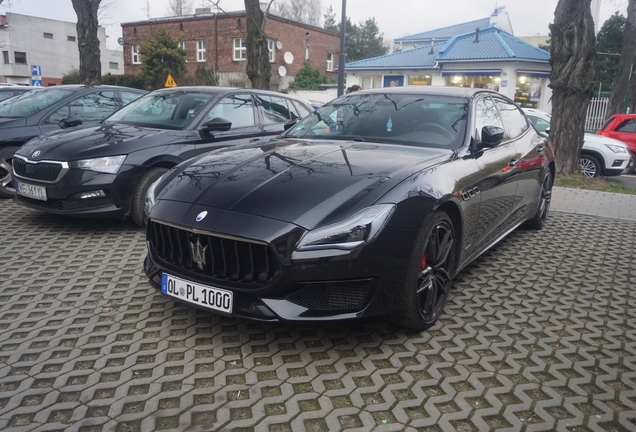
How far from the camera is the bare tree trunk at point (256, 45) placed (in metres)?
13.3

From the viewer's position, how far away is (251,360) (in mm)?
3129

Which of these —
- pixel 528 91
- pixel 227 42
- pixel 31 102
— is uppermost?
pixel 227 42

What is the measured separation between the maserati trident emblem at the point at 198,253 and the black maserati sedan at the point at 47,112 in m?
4.89

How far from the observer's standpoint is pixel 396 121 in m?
4.49

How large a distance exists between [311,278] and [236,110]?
441 centimetres

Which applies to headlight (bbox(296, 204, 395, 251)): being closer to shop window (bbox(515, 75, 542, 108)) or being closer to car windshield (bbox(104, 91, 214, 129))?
car windshield (bbox(104, 91, 214, 129))

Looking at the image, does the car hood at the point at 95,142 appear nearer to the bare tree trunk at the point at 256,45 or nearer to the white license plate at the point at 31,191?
the white license plate at the point at 31,191

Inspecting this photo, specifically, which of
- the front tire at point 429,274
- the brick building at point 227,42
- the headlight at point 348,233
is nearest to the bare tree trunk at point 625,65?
the brick building at point 227,42

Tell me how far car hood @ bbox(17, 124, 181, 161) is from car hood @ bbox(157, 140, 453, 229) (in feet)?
6.30

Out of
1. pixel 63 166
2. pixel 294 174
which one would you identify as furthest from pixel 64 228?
pixel 294 174

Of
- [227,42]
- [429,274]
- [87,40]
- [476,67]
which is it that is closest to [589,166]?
[429,274]

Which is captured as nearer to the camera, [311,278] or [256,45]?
[311,278]

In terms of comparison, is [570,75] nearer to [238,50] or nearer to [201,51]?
[238,50]

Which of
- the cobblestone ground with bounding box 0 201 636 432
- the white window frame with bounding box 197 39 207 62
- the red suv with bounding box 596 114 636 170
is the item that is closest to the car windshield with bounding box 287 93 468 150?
the cobblestone ground with bounding box 0 201 636 432
